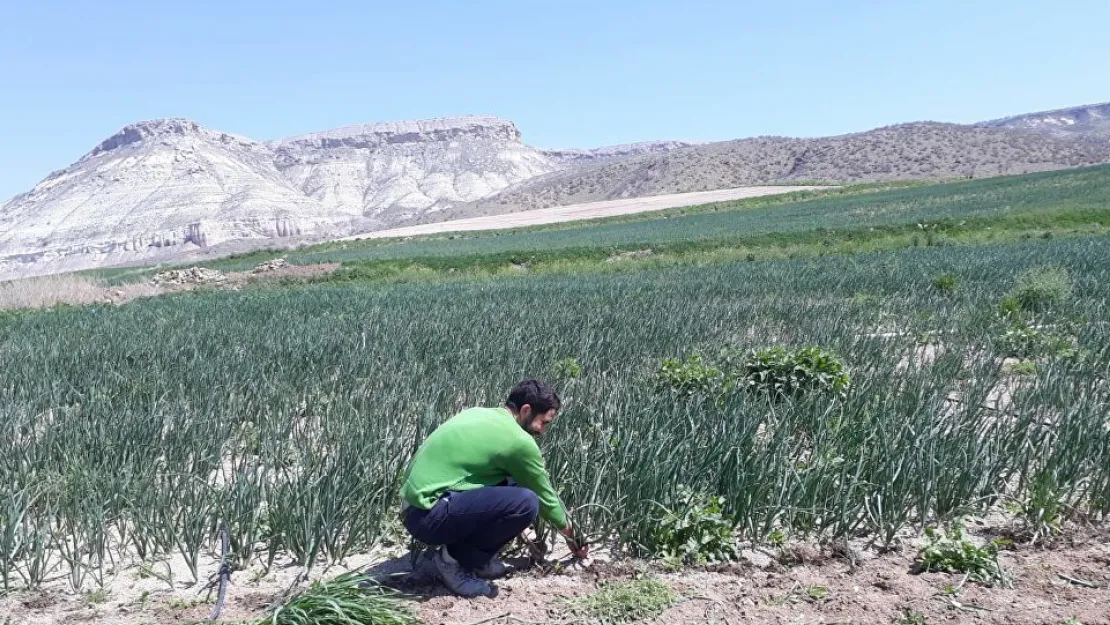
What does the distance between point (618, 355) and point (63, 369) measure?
5.86 m

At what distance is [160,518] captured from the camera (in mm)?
4219

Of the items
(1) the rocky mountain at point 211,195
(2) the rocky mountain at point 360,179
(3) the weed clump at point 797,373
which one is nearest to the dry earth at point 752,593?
(3) the weed clump at point 797,373

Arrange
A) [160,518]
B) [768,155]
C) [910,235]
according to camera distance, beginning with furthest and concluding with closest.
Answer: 1. [768,155]
2. [910,235]
3. [160,518]

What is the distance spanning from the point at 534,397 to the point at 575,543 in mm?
799

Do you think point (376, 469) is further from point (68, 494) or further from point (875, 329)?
point (875, 329)

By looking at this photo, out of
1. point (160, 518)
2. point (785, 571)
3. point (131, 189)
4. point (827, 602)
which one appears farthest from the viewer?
point (131, 189)

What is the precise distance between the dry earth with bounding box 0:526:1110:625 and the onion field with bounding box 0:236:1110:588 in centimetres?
17

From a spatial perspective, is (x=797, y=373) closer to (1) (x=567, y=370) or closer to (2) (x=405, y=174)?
(1) (x=567, y=370)

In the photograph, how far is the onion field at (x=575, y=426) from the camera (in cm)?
416

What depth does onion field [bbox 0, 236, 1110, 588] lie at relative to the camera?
4160 mm

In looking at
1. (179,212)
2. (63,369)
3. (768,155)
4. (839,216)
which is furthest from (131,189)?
(63,369)

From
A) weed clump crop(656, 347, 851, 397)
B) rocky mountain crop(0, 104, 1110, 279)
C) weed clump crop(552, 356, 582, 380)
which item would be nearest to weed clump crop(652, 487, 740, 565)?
weed clump crop(656, 347, 851, 397)

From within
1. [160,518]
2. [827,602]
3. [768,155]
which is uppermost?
[768,155]

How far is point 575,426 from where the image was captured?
209 inches
